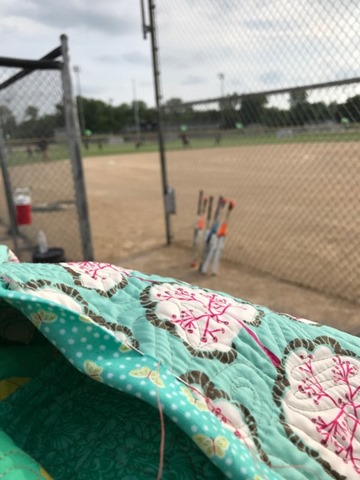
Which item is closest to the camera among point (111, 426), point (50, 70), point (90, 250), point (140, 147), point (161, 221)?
point (111, 426)

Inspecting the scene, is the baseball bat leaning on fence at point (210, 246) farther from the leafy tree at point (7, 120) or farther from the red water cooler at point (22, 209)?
the leafy tree at point (7, 120)

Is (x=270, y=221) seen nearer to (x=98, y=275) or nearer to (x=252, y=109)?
(x=252, y=109)

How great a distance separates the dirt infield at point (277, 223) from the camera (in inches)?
154

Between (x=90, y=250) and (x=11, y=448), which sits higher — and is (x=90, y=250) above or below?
below

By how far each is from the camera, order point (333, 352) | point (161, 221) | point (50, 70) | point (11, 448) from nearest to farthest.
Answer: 1. point (11, 448)
2. point (333, 352)
3. point (50, 70)
4. point (161, 221)

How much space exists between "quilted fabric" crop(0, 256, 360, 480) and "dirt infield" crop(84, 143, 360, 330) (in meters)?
2.10

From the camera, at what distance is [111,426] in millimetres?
957

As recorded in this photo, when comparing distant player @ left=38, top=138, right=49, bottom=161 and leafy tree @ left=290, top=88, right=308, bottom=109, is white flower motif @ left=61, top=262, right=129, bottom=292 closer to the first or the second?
leafy tree @ left=290, top=88, right=308, bottom=109

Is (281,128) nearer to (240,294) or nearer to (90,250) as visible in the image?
(240,294)

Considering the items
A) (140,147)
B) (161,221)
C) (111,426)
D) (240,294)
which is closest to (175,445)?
(111,426)

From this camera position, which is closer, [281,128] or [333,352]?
[333,352]

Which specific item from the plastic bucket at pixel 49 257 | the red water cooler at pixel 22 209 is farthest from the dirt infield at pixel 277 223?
the red water cooler at pixel 22 209

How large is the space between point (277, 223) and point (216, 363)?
5.15 meters

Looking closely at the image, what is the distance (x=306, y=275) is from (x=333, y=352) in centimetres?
292
